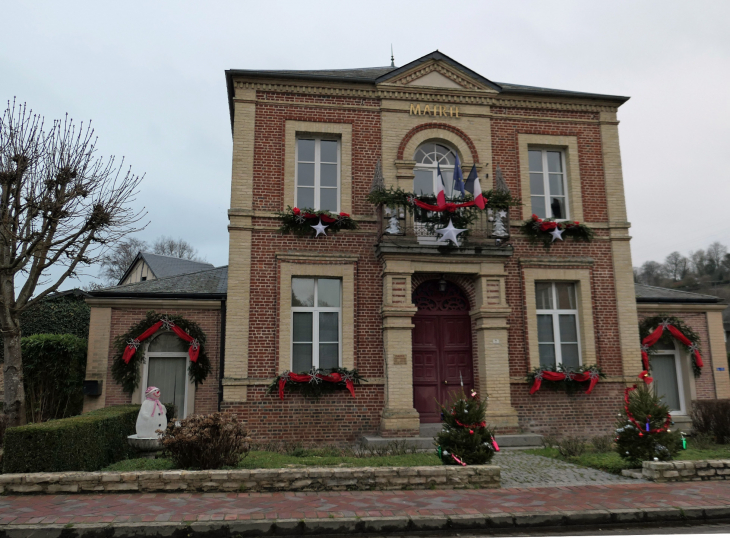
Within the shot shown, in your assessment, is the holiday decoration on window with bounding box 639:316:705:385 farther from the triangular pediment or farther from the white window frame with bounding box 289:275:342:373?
the white window frame with bounding box 289:275:342:373

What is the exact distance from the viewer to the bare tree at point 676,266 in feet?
199

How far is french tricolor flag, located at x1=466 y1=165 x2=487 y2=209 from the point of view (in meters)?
12.9

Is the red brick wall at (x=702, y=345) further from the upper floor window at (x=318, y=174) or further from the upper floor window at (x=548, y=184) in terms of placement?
the upper floor window at (x=318, y=174)

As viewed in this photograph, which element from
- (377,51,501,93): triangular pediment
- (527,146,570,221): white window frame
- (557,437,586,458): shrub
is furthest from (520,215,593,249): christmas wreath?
(557,437,586,458): shrub

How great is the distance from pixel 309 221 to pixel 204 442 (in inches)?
238

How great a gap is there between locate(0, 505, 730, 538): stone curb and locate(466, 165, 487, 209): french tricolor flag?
297 inches

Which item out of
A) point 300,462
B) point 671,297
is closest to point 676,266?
point 671,297

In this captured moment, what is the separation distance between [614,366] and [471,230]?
15.8 ft

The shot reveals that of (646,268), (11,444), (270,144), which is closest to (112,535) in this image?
(11,444)

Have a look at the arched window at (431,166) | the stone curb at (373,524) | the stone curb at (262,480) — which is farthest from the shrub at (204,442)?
the arched window at (431,166)

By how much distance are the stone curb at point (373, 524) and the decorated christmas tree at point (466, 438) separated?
6.43 feet

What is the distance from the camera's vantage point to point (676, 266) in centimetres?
Answer: 6181

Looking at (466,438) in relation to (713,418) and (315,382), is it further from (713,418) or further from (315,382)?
(713,418)

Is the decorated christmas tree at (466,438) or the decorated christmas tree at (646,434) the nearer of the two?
the decorated christmas tree at (466,438)
